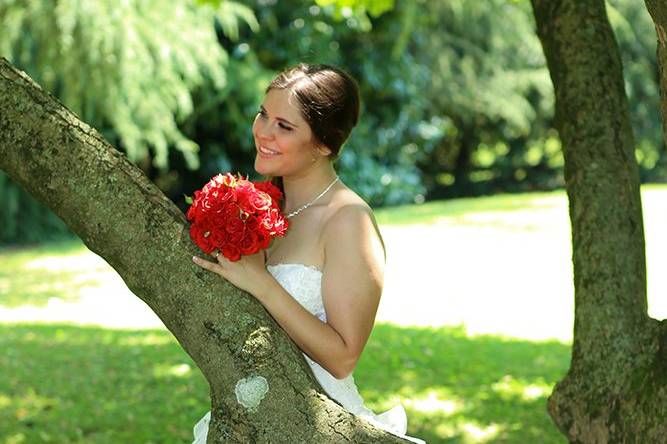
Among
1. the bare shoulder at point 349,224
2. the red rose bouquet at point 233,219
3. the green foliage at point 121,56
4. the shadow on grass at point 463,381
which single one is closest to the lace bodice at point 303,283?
the bare shoulder at point 349,224

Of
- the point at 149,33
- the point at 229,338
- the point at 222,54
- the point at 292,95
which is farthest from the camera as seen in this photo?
the point at 222,54

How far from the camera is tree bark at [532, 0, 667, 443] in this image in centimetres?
393

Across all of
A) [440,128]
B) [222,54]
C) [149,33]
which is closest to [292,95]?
[149,33]

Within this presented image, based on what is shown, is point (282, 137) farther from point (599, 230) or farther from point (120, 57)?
point (120, 57)

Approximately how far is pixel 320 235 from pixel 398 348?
20.3ft

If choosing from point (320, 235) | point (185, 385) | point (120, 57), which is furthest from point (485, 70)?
point (320, 235)

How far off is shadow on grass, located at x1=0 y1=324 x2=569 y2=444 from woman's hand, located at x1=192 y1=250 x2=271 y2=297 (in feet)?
12.3

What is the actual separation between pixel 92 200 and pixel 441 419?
4400 millimetres

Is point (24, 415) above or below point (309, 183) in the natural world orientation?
below

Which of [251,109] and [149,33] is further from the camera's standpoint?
[251,109]

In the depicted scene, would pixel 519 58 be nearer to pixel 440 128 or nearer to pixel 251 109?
pixel 440 128

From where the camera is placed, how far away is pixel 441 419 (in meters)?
6.60

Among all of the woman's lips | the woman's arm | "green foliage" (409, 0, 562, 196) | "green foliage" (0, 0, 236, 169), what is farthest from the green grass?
the woman's arm

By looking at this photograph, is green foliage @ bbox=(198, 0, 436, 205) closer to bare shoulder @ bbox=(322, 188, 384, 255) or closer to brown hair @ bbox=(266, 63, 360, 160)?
brown hair @ bbox=(266, 63, 360, 160)
